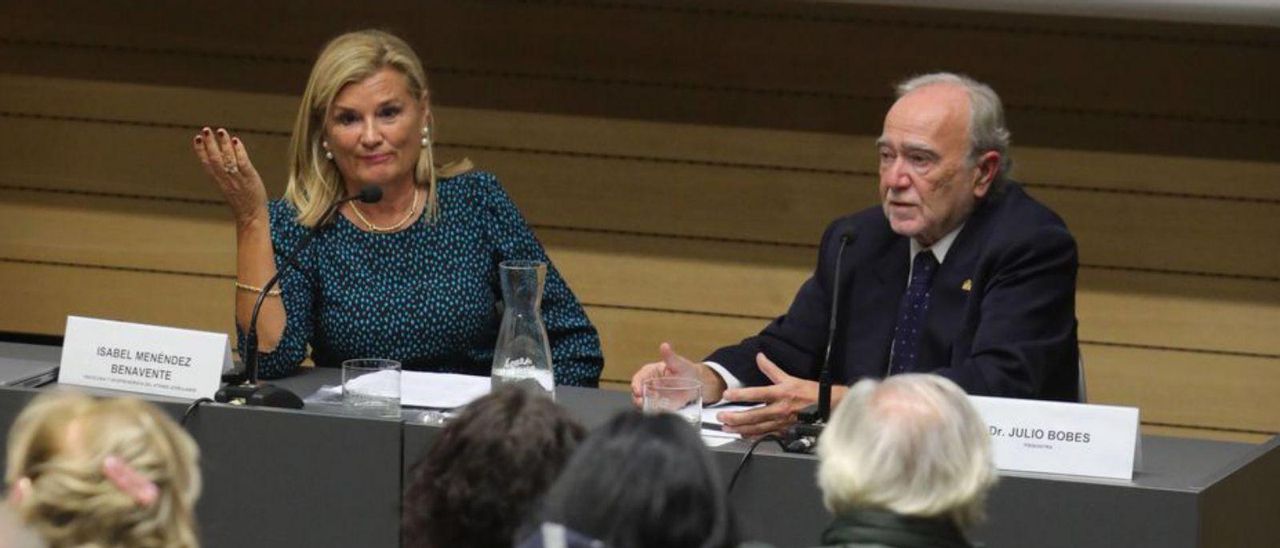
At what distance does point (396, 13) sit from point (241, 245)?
1.50 m

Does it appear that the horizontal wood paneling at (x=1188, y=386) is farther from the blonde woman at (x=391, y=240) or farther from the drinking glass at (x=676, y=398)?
the drinking glass at (x=676, y=398)

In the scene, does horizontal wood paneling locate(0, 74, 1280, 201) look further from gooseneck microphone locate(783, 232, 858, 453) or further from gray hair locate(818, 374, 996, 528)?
gray hair locate(818, 374, 996, 528)

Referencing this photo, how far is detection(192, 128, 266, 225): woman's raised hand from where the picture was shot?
356 cm

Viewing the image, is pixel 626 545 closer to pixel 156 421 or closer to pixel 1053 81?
pixel 156 421

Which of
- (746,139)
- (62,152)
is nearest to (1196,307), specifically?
(746,139)

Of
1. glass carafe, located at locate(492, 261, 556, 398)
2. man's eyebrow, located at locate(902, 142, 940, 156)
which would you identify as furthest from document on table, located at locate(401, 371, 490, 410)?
man's eyebrow, located at locate(902, 142, 940, 156)

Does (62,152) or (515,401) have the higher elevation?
(62,152)

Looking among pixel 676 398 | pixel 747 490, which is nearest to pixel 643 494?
pixel 747 490

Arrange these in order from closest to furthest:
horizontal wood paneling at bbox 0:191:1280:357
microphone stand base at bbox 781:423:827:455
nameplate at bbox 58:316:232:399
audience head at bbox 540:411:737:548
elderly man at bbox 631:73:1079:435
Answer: audience head at bbox 540:411:737:548 < microphone stand base at bbox 781:423:827:455 < nameplate at bbox 58:316:232:399 < elderly man at bbox 631:73:1079:435 < horizontal wood paneling at bbox 0:191:1280:357

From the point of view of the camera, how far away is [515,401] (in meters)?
2.19

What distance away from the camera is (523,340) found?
11.2 ft

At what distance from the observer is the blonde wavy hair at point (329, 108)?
391 centimetres

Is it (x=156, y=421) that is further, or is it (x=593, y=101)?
(x=593, y=101)

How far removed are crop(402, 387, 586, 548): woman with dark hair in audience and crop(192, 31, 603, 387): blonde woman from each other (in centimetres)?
166
